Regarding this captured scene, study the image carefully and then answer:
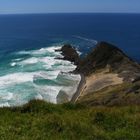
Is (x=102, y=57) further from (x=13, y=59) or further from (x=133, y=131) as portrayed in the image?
(x=133, y=131)

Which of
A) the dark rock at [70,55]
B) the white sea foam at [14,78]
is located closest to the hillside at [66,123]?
the white sea foam at [14,78]

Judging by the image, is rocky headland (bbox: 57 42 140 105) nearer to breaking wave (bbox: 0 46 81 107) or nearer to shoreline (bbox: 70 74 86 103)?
shoreline (bbox: 70 74 86 103)

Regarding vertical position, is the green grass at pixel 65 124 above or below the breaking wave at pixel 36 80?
above

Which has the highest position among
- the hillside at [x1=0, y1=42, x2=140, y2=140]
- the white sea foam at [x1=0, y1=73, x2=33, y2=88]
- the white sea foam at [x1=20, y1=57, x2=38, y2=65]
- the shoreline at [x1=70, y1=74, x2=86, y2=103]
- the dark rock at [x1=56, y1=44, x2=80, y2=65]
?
the hillside at [x1=0, y1=42, x2=140, y2=140]

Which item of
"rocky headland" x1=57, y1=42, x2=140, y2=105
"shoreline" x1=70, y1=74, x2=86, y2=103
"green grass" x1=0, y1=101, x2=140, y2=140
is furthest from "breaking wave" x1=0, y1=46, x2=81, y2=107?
"green grass" x1=0, y1=101, x2=140, y2=140

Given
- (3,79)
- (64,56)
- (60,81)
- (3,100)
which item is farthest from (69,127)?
(64,56)

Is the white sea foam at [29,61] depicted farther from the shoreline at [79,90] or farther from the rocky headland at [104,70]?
the shoreline at [79,90]
